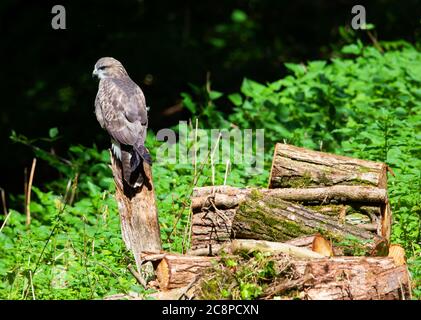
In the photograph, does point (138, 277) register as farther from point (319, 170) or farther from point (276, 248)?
point (319, 170)

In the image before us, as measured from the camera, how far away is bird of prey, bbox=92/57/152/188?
6.72 meters

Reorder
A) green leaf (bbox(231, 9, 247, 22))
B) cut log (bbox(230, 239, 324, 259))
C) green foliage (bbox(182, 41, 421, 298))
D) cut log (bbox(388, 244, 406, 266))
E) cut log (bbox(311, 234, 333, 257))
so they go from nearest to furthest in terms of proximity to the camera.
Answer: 1. cut log (bbox(230, 239, 324, 259))
2. cut log (bbox(311, 234, 333, 257))
3. cut log (bbox(388, 244, 406, 266))
4. green foliage (bbox(182, 41, 421, 298))
5. green leaf (bbox(231, 9, 247, 22))

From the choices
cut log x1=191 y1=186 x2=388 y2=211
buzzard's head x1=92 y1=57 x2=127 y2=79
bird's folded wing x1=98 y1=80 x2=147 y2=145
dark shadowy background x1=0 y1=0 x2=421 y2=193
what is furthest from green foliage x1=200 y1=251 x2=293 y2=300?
dark shadowy background x1=0 y1=0 x2=421 y2=193

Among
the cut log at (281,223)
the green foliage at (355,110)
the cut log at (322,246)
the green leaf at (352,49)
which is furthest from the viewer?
the green leaf at (352,49)

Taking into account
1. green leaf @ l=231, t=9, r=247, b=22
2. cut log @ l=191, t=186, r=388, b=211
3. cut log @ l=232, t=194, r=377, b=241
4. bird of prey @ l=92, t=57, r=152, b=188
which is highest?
green leaf @ l=231, t=9, r=247, b=22

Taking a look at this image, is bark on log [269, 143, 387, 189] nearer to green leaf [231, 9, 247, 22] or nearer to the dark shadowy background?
the dark shadowy background

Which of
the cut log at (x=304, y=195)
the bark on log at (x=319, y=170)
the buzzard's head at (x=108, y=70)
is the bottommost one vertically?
Answer: the cut log at (x=304, y=195)

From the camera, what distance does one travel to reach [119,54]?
1300 centimetres

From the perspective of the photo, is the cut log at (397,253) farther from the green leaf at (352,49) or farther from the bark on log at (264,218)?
the green leaf at (352,49)

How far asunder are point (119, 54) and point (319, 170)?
21.8ft

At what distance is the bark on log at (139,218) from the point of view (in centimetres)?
657

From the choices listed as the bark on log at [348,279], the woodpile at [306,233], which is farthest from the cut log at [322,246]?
the bark on log at [348,279]

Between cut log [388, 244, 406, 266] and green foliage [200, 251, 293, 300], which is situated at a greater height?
cut log [388, 244, 406, 266]

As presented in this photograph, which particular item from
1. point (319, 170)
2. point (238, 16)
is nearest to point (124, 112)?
point (319, 170)
